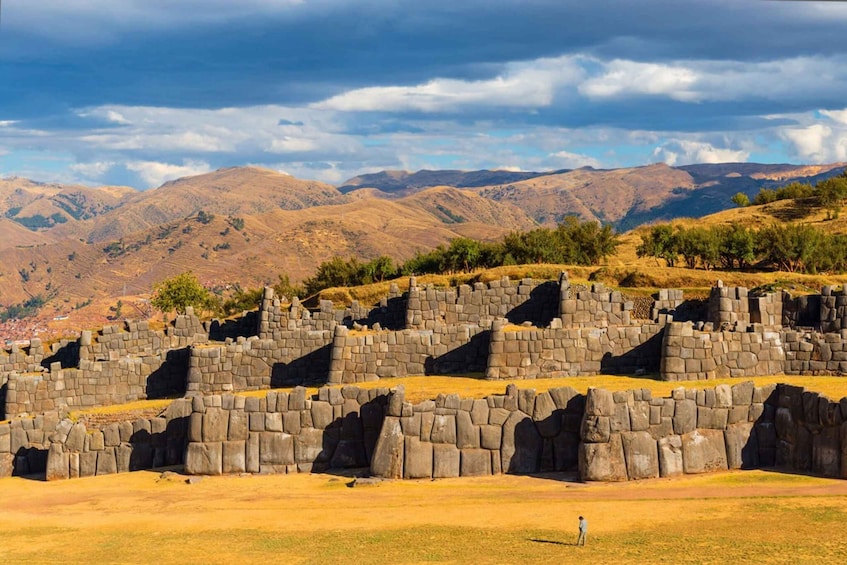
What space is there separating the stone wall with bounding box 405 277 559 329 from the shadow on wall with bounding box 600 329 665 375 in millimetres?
10295

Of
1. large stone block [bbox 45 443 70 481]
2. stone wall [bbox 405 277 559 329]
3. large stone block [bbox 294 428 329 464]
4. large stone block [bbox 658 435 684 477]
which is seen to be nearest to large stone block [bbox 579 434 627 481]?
large stone block [bbox 658 435 684 477]

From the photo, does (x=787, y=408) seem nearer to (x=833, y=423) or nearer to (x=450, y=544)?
(x=833, y=423)

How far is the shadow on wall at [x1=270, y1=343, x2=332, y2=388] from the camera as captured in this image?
3950cm

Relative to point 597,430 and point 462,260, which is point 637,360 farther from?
point 462,260

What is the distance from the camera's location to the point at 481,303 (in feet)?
151

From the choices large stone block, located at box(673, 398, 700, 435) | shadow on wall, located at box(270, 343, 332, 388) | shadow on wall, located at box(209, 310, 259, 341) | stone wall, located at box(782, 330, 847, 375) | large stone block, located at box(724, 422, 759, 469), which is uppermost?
shadow on wall, located at box(209, 310, 259, 341)

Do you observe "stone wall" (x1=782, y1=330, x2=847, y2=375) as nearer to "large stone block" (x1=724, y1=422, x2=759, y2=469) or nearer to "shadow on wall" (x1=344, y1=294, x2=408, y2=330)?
"large stone block" (x1=724, y1=422, x2=759, y2=469)

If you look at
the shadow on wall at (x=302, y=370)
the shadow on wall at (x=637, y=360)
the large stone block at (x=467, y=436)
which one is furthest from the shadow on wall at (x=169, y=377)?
the shadow on wall at (x=637, y=360)

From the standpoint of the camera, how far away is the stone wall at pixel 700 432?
88.5 ft

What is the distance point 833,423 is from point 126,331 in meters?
31.8

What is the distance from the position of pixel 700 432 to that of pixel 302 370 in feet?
55.1

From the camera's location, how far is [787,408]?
27625 mm

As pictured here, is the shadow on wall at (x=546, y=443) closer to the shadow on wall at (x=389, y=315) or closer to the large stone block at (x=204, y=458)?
the large stone block at (x=204, y=458)

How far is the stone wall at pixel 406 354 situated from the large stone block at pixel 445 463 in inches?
357
